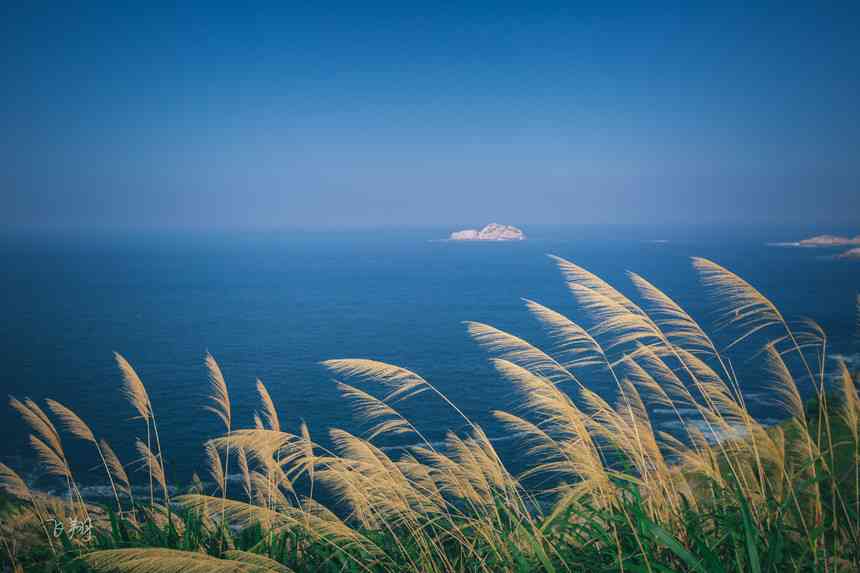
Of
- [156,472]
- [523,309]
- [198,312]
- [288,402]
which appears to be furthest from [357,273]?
[156,472]

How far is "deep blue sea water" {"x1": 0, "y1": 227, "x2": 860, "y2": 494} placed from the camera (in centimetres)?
4081

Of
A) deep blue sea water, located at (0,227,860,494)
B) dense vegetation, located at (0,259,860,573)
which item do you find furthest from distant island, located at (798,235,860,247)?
dense vegetation, located at (0,259,860,573)

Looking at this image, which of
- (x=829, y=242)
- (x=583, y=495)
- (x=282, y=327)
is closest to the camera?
(x=583, y=495)

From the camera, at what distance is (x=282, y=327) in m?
73.5

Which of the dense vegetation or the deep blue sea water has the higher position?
the dense vegetation

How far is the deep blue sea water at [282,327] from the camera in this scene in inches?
1607

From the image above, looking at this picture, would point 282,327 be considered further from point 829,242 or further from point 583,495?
point 829,242

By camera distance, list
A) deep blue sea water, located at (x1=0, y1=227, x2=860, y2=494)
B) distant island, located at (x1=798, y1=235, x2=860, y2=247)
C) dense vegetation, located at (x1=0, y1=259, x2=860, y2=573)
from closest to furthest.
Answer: dense vegetation, located at (x1=0, y1=259, x2=860, y2=573) < deep blue sea water, located at (x1=0, y1=227, x2=860, y2=494) < distant island, located at (x1=798, y1=235, x2=860, y2=247)

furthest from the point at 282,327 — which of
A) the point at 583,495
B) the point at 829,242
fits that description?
the point at 829,242

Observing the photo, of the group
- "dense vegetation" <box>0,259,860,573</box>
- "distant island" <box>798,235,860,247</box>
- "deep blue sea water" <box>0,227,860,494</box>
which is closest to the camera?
"dense vegetation" <box>0,259,860,573</box>

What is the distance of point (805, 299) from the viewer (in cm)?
7769

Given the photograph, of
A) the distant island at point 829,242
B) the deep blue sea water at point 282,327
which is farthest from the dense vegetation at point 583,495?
the distant island at point 829,242

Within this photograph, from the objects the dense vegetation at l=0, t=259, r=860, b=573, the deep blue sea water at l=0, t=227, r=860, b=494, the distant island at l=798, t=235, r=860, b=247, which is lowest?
the deep blue sea water at l=0, t=227, r=860, b=494

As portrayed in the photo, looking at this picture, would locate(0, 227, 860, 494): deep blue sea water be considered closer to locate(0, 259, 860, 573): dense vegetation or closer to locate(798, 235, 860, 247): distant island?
locate(0, 259, 860, 573): dense vegetation
